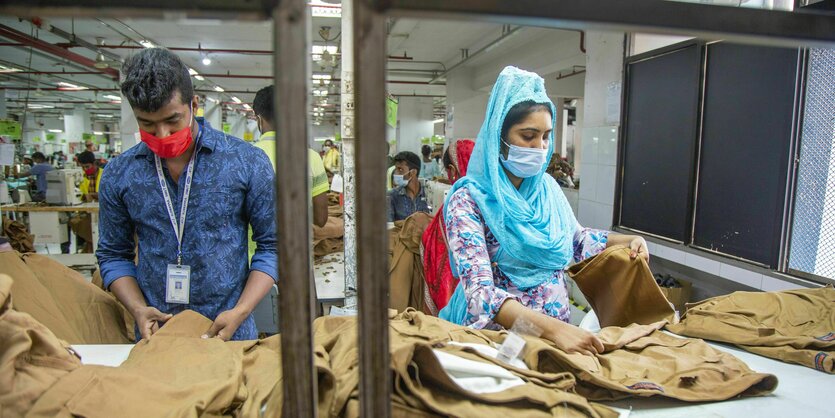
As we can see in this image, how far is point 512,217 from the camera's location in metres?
1.74

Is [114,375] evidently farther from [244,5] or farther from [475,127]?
[475,127]

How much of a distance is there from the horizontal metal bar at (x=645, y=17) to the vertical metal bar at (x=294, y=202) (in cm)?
10

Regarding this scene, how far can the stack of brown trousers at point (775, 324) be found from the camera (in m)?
1.53

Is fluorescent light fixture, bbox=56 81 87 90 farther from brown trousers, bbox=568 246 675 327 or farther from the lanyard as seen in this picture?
brown trousers, bbox=568 246 675 327

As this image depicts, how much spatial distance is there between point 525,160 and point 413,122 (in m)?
17.4

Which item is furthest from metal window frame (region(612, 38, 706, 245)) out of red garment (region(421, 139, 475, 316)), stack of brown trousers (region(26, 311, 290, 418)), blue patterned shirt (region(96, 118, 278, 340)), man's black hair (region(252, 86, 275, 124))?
stack of brown trousers (region(26, 311, 290, 418))

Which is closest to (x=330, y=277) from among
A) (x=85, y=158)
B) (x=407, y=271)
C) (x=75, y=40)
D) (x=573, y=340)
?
(x=407, y=271)

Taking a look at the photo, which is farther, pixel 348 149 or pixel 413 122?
pixel 413 122

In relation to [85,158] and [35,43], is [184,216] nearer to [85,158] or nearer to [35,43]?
[85,158]

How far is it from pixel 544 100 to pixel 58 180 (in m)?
7.22

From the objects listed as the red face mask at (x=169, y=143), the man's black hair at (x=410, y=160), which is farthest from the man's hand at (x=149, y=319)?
the man's black hair at (x=410, y=160)

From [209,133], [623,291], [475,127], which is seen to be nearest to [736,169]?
[623,291]

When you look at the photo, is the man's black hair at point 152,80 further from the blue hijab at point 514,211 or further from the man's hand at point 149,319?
the blue hijab at point 514,211

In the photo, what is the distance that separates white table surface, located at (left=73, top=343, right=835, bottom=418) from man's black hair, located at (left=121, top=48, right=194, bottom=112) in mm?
790
